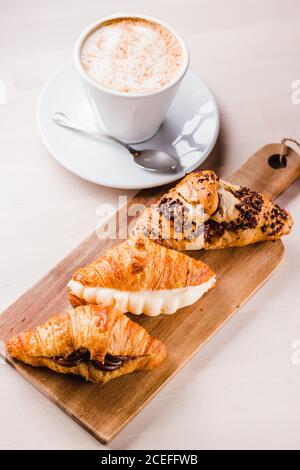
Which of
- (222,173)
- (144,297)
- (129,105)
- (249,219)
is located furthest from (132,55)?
(144,297)

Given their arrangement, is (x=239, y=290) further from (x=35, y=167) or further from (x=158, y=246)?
(x=35, y=167)

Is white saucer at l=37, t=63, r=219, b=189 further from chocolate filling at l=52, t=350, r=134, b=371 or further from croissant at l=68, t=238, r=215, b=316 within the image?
chocolate filling at l=52, t=350, r=134, b=371

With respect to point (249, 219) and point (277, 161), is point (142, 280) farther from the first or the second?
point (277, 161)

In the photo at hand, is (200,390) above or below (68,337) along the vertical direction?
below

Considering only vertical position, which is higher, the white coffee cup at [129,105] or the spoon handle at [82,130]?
the white coffee cup at [129,105]

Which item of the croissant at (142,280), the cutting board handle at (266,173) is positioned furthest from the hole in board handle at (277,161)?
the croissant at (142,280)

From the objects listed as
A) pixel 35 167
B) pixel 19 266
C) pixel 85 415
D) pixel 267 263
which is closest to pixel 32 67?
pixel 35 167

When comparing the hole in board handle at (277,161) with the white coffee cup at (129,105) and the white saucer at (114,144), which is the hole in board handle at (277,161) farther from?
the white coffee cup at (129,105)
